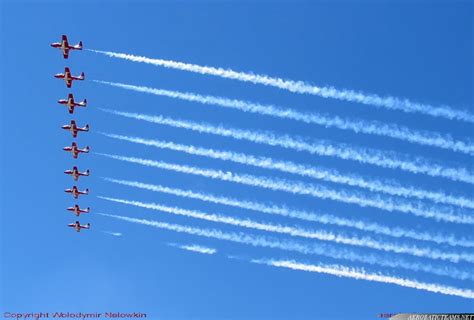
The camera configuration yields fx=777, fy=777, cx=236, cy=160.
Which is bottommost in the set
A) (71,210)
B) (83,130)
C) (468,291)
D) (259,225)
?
(468,291)

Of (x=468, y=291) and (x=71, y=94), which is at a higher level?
(x=71, y=94)

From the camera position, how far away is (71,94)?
125000 millimetres

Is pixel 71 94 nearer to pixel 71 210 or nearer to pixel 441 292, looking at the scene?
pixel 71 210

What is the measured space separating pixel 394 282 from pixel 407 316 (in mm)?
47466

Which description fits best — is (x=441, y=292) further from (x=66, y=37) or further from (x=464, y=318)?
(x=66, y=37)

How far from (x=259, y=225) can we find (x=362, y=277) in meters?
15.1

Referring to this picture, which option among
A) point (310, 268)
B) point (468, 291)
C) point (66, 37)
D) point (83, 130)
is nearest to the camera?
point (468, 291)

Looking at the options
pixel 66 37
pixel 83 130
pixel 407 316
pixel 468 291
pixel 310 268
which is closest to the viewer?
pixel 468 291

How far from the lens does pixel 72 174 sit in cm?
13625

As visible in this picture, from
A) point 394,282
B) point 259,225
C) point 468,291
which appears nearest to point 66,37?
point 259,225

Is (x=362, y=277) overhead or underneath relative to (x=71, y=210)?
underneath

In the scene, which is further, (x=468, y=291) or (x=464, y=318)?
(x=464, y=318)

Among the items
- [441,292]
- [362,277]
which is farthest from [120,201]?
[441,292]

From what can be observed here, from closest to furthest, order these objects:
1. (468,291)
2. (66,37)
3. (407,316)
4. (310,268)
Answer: (468,291) → (310,268) → (66,37) → (407,316)
